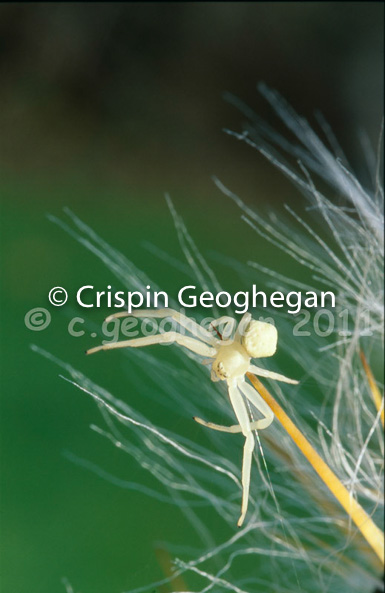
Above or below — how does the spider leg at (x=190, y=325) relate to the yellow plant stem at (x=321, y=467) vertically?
above

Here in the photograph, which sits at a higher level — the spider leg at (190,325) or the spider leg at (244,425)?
the spider leg at (190,325)

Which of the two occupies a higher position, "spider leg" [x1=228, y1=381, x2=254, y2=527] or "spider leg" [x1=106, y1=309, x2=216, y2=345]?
"spider leg" [x1=106, y1=309, x2=216, y2=345]

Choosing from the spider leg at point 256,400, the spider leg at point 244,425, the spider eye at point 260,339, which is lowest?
the spider leg at point 244,425

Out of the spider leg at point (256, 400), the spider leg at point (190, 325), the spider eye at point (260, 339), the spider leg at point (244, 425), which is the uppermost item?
the spider eye at point (260, 339)

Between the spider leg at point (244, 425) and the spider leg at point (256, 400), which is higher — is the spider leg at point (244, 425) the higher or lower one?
the lower one

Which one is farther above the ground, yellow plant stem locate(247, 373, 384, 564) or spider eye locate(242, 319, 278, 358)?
spider eye locate(242, 319, 278, 358)

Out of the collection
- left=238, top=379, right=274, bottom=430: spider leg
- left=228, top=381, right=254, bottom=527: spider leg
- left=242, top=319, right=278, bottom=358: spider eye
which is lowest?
left=228, top=381, right=254, bottom=527: spider leg
